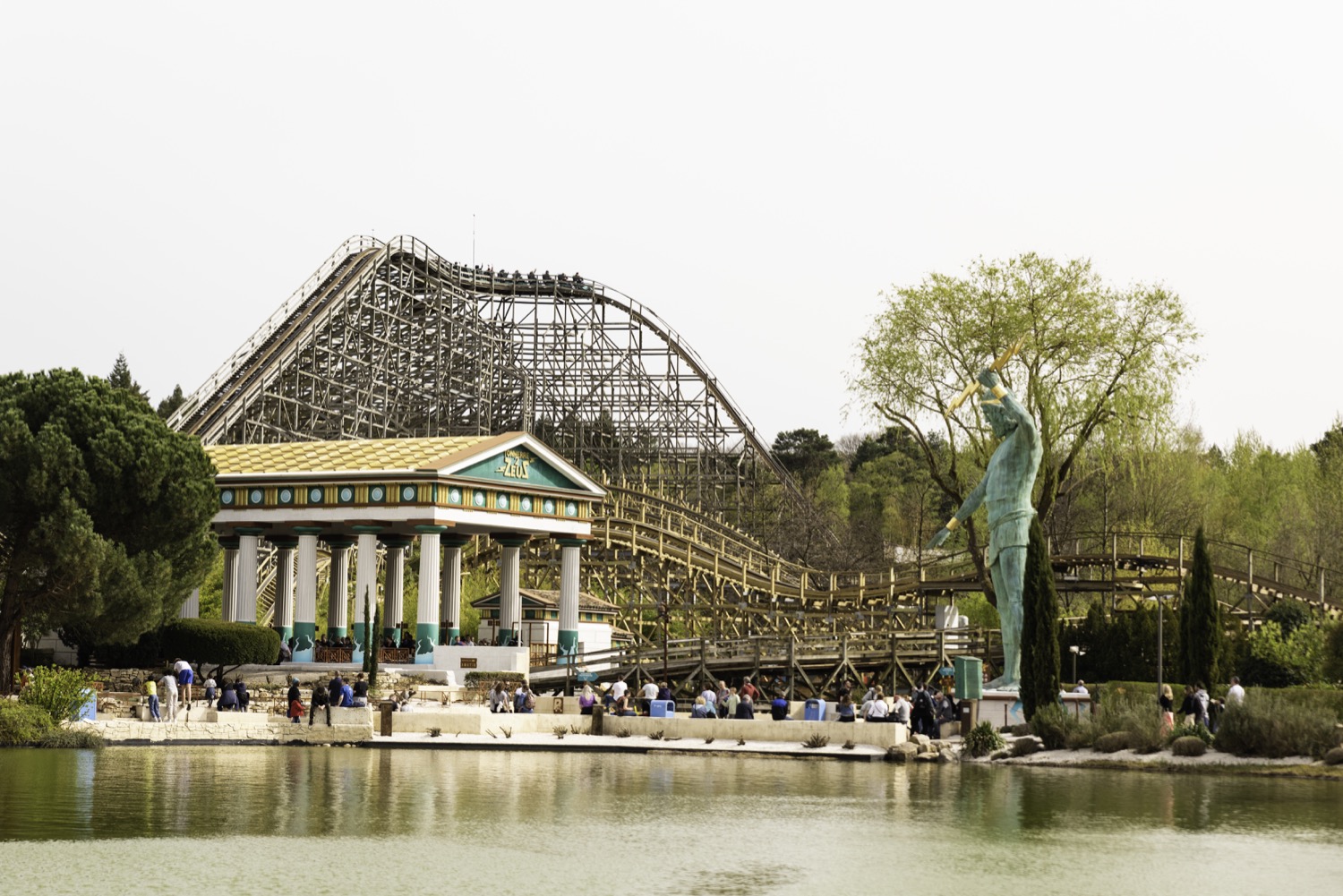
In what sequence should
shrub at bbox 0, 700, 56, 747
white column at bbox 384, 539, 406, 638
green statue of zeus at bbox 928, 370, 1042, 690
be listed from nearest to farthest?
shrub at bbox 0, 700, 56, 747 < green statue of zeus at bbox 928, 370, 1042, 690 < white column at bbox 384, 539, 406, 638

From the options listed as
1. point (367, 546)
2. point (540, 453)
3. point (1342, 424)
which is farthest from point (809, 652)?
point (1342, 424)

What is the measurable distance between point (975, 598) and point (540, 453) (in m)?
21.7

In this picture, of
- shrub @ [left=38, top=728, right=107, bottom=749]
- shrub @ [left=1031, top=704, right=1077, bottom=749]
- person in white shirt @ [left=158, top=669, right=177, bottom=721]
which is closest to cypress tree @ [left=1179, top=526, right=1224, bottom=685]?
shrub @ [left=1031, top=704, right=1077, bottom=749]

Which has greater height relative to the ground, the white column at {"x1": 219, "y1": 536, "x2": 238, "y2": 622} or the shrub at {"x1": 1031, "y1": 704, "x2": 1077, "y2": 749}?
the white column at {"x1": 219, "y1": 536, "x2": 238, "y2": 622}

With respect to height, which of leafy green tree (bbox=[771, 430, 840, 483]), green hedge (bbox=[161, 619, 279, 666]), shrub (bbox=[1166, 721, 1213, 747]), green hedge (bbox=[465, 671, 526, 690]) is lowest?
shrub (bbox=[1166, 721, 1213, 747])

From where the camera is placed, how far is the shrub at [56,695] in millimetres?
30938

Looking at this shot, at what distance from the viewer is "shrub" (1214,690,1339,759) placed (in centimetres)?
2908

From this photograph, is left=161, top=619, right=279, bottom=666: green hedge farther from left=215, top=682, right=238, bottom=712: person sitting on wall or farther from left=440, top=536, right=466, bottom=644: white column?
left=440, top=536, right=466, bottom=644: white column

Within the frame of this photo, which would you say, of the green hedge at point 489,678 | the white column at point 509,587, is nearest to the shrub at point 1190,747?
the green hedge at point 489,678

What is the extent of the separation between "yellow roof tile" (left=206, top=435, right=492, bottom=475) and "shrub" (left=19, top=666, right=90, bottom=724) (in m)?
13.6

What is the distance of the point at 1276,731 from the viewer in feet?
95.4

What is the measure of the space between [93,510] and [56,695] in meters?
5.27

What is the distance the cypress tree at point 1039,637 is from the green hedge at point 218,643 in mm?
18196

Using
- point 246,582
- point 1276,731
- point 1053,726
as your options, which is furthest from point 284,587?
point 1276,731
